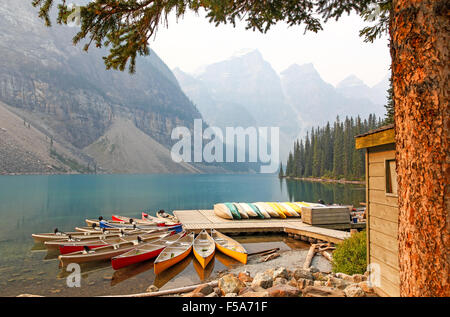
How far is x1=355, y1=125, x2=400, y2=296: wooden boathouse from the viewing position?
5.58 m

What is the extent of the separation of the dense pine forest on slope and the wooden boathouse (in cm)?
7697

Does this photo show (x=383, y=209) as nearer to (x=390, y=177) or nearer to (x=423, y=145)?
(x=390, y=177)

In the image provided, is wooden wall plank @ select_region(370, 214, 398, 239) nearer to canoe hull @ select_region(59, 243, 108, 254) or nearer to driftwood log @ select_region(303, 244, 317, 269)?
driftwood log @ select_region(303, 244, 317, 269)

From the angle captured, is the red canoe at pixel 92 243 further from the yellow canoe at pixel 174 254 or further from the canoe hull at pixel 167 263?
the canoe hull at pixel 167 263

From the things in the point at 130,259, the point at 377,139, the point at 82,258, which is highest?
the point at 377,139

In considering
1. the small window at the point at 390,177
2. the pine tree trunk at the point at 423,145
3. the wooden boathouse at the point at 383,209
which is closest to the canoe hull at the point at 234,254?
the wooden boathouse at the point at 383,209

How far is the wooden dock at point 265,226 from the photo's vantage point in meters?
15.9

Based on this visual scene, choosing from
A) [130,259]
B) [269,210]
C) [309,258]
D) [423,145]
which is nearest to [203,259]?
[130,259]

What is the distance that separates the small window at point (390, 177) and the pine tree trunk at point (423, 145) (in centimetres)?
306

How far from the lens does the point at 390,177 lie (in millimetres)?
5836

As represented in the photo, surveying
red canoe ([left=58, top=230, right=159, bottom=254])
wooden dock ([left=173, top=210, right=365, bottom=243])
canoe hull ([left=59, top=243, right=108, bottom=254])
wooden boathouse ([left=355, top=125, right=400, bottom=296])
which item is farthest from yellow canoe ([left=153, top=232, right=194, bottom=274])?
wooden boathouse ([left=355, top=125, right=400, bottom=296])

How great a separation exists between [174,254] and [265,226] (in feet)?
23.3

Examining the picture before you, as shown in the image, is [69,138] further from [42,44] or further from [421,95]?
[421,95]
